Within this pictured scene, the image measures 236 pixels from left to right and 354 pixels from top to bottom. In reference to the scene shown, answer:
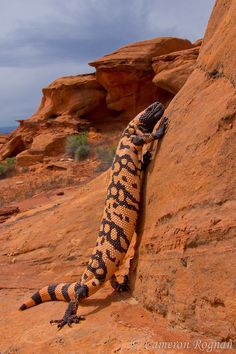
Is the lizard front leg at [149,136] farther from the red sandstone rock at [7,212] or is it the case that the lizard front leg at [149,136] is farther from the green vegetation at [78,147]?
the green vegetation at [78,147]

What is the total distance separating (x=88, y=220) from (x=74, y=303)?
68.0 inches

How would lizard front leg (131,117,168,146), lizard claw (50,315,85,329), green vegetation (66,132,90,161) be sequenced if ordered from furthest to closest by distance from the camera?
green vegetation (66,132,90,161), lizard front leg (131,117,168,146), lizard claw (50,315,85,329)

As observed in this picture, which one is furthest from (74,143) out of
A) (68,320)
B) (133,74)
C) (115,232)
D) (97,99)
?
(68,320)

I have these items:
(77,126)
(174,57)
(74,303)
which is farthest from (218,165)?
(77,126)

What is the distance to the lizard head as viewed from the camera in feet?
16.2

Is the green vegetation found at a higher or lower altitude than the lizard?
higher

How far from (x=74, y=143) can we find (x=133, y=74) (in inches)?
161

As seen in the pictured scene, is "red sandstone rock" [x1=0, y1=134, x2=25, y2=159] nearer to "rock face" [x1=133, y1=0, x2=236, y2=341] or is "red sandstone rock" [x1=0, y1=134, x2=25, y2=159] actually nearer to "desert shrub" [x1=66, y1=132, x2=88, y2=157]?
"desert shrub" [x1=66, y1=132, x2=88, y2=157]

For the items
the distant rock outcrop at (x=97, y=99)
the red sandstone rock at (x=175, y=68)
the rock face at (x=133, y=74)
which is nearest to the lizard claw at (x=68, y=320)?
the red sandstone rock at (x=175, y=68)

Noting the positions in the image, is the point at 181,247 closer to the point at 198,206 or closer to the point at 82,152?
the point at 198,206

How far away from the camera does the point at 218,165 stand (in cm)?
322

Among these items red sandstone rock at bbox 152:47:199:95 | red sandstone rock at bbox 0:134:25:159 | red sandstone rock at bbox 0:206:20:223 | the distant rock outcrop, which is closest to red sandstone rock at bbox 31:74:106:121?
the distant rock outcrop

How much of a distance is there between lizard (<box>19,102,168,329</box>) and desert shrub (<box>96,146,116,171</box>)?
10465 mm

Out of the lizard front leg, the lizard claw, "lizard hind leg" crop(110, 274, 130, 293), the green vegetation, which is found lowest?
the lizard claw
